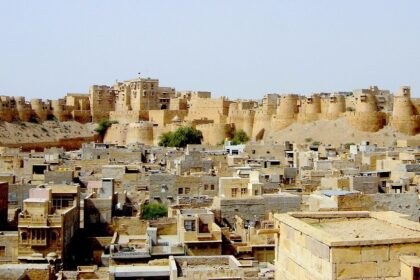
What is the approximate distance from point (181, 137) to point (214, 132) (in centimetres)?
356

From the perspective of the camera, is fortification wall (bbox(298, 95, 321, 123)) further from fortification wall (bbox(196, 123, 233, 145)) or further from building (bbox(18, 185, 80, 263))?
building (bbox(18, 185, 80, 263))

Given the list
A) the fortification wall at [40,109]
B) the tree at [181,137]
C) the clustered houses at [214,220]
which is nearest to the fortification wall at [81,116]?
the fortification wall at [40,109]

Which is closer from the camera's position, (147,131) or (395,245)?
(395,245)

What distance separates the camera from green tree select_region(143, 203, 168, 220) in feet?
66.2

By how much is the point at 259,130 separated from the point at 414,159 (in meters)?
24.2

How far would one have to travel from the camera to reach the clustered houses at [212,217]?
12.5 ft

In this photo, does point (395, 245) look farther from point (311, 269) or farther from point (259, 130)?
point (259, 130)

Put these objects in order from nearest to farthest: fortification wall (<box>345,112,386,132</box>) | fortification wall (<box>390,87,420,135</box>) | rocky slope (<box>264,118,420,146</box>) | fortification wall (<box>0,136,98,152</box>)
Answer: rocky slope (<box>264,118,420,146</box>), fortification wall (<box>390,87,420,135</box>), fortification wall (<box>345,112,386,132</box>), fortification wall (<box>0,136,98,152</box>)

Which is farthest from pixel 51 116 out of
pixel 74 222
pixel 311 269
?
pixel 311 269

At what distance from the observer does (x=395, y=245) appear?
3572 mm

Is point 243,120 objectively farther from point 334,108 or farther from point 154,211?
point 154,211

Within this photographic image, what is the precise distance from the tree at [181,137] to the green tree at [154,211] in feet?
83.7

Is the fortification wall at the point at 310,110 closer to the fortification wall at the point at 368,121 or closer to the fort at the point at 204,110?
the fort at the point at 204,110

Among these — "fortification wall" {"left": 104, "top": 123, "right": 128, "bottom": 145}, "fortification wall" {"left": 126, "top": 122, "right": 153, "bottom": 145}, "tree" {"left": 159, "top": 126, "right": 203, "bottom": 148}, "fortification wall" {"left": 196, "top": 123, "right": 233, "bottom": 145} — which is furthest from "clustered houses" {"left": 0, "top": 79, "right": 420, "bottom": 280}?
"fortification wall" {"left": 104, "top": 123, "right": 128, "bottom": 145}
